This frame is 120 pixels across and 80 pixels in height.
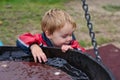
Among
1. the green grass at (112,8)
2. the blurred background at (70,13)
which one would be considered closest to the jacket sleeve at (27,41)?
the blurred background at (70,13)

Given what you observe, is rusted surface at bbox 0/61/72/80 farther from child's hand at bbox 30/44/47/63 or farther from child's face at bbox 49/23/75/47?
child's face at bbox 49/23/75/47

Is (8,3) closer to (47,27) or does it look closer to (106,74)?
(47,27)

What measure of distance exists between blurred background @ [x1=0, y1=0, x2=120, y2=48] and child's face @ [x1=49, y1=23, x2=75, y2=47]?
1674 millimetres

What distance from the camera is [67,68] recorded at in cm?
179

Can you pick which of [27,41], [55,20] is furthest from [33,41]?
[55,20]

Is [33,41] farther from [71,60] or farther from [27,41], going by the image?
[71,60]

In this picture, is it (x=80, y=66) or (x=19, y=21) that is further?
(x=19, y=21)

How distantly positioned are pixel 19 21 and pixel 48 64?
2719 millimetres

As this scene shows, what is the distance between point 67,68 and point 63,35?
25 cm

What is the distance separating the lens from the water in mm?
1700

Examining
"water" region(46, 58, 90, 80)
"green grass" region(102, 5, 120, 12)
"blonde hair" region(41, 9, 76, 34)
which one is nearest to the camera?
"water" region(46, 58, 90, 80)

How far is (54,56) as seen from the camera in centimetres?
190

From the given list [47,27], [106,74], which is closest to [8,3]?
[47,27]

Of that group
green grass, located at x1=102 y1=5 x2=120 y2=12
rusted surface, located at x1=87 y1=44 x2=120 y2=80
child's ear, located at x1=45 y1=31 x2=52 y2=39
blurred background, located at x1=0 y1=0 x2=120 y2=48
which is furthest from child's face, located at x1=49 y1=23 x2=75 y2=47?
green grass, located at x1=102 y1=5 x2=120 y2=12
